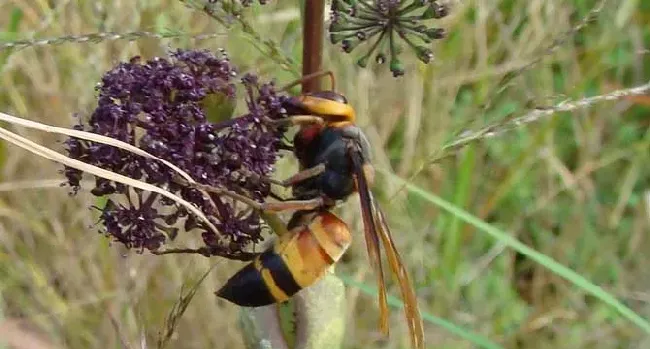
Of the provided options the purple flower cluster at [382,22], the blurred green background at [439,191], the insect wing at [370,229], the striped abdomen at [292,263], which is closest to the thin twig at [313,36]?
the purple flower cluster at [382,22]

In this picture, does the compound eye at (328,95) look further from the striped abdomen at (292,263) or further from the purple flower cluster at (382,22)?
the striped abdomen at (292,263)

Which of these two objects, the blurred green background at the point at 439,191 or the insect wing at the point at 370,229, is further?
the blurred green background at the point at 439,191

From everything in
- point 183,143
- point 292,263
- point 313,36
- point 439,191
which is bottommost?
point 439,191

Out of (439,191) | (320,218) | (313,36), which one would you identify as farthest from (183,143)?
(439,191)

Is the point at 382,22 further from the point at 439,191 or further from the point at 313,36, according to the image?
the point at 439,191

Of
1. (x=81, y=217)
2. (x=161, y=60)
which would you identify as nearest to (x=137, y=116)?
(x=161, y=60)
